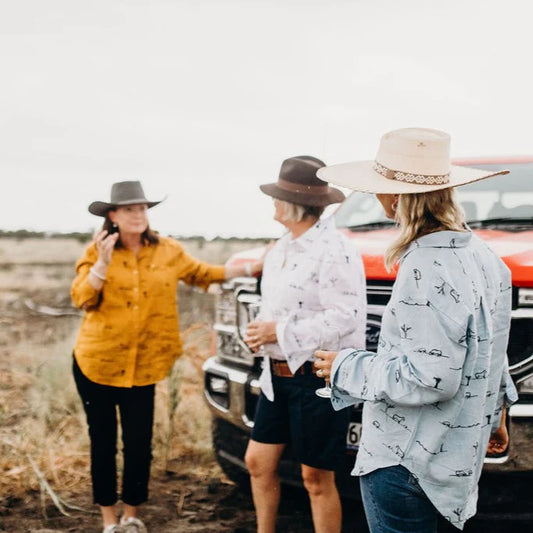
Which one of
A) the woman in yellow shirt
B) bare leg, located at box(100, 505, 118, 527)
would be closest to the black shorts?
the woman in yellow shirt

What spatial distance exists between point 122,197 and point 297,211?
41.1 inches

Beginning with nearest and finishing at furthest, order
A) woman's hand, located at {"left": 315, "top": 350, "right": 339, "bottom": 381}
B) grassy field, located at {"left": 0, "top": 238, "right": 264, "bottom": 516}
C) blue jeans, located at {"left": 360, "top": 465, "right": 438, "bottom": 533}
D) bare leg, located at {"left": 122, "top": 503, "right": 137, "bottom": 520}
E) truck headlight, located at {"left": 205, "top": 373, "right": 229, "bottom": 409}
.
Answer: blue jeans, located at {"left": 360, "top": 465, "right": 438, "bottom": 533} < woman's hand, located at {"left": 315, "top": 350, "right": 339, "bottom": 381} < bare leg, located at {"left": 122, "top": 503, "right": 137, "bottom": 520} < truck headlight, located at {"left": 205, "top": 373, "right": 229, "bottom": 409} < grassy field, located at {"left": 0, "top": 238, "right": 264, "bottom": 516}

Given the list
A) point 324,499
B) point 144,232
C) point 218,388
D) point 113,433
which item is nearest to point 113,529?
point 113,433

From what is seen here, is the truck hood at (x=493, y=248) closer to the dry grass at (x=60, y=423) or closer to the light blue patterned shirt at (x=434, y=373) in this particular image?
the light blue patterned shirt at (x=434, y=373)

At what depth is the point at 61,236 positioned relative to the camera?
6056 cm

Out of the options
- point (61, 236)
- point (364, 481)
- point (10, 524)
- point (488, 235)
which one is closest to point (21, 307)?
point (10, 524)

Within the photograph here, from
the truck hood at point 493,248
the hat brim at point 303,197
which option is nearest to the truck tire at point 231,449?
the truck hood at point 493,248

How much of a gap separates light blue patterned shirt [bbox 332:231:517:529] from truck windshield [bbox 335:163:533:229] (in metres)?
2.16

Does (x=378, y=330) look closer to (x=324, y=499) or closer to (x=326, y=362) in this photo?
(x=324, y=499)

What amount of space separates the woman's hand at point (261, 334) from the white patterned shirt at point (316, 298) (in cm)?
4

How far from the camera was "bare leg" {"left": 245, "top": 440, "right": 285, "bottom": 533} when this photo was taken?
3.33 m

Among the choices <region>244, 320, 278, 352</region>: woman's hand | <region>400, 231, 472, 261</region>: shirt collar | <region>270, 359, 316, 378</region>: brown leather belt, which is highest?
<region>400, 231, 472, 261</region>: shirt collar

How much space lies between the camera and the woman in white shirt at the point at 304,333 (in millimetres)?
3051

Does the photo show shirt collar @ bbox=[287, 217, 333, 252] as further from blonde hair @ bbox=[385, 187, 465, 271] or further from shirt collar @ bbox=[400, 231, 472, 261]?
shirt collar @ bbox=[400, 231, 472, 261]
